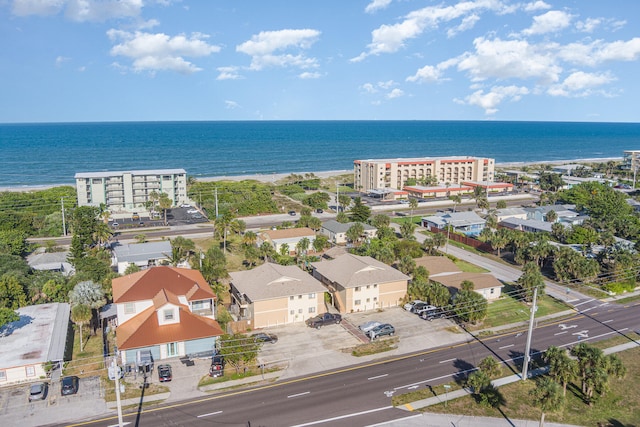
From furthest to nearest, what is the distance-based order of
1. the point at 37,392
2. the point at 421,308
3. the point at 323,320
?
1. the point at 421,308
2. the point at 323,320
3. the point at 37,392

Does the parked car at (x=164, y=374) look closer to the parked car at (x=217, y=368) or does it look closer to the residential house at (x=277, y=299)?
the parked car at (x=217, y=368)

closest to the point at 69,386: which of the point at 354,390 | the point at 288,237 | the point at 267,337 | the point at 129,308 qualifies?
the point at 129,308

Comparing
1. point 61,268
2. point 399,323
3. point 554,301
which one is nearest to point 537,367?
point 399,323

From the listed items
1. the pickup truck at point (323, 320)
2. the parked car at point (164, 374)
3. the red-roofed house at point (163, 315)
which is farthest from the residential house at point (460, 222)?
the parked car at point (164, 374)

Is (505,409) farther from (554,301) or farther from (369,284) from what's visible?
(554,301)

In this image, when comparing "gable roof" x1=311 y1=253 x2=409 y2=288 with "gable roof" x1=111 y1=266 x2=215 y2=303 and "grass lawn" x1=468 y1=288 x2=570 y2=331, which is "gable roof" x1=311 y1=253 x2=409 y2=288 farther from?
"gable roof" x1=111 y1=266 x2=215 y2=303

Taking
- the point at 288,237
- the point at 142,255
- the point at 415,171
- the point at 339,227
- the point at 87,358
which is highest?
the point at 415,171

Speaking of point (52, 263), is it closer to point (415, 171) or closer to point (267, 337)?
point (267, 337)

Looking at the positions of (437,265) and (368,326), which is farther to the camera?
(437,265)
